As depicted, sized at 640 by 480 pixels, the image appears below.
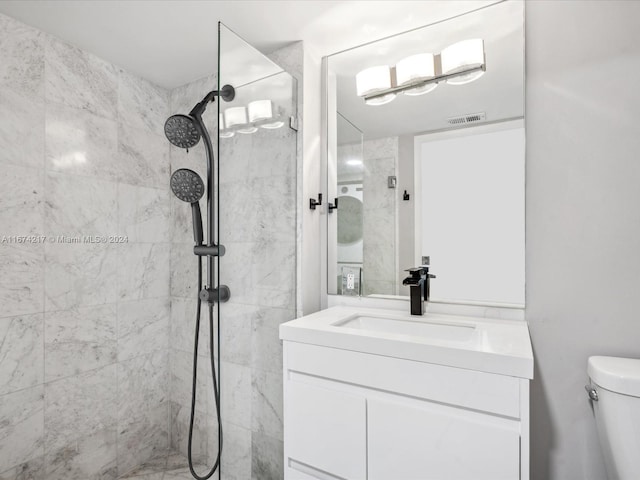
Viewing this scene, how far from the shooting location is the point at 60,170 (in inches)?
68.7

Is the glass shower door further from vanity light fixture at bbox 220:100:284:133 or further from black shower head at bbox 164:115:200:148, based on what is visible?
black shower head at bbox 164:115:200:148

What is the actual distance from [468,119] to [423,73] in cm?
30

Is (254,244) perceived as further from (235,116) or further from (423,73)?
(423,73)

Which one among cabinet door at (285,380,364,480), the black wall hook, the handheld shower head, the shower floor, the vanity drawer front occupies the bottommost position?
the shower floor

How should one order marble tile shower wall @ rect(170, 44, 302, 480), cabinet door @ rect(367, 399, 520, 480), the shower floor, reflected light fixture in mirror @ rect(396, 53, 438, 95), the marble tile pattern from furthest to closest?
1. the shower floor
2. the marble tile pattern
3. reflected light fixture in mirror @ rect(396, 53, 438, 95)
4. marble tile shower wall @ rect(170, 44, 302, 480)
5. cabinet door @ rect(367, 399, 520, 480)

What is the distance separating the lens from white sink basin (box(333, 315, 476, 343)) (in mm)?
1356

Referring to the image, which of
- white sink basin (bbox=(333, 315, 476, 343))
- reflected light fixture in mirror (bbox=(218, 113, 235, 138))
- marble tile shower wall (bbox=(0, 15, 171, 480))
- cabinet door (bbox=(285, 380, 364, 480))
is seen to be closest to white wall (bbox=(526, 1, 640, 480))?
white sink basin (bbox=(333, 315, 476, 343))

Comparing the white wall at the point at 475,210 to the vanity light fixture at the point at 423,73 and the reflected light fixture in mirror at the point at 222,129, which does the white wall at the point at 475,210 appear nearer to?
the vanity light fixture at the point at 423,73

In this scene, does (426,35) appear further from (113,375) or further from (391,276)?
(113,375)

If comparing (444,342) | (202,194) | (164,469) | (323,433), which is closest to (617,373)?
(444,342)

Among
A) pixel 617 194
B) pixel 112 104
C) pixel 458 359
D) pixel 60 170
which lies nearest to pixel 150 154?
pixel 112 104

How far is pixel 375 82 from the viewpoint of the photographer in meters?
1.70

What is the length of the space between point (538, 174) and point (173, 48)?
1854mm

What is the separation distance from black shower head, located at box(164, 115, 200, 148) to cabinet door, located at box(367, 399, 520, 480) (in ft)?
4.84
